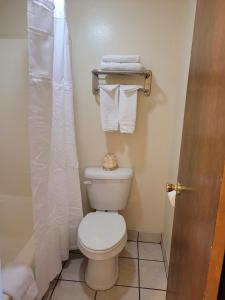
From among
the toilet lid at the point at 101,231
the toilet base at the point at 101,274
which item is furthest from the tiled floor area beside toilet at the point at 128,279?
the toilet lid at the point at 101,231

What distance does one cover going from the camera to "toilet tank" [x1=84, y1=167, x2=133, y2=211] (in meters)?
1.86

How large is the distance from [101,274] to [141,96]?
1.40 m

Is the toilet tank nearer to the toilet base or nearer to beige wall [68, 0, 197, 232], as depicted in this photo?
beige wall [68, 0, 197, 232]

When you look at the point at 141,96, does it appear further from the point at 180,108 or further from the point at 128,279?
the point at 128,279

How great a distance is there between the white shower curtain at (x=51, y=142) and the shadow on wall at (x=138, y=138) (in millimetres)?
414

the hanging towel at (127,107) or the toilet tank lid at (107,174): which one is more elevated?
the hanging towel at (127,107)

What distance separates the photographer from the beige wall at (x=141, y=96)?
1774 millimetres

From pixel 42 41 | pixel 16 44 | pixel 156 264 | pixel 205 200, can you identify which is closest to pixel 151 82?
pixel 42 41

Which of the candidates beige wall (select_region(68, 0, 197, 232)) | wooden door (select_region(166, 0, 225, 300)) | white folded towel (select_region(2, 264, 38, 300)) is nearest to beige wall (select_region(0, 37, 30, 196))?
beige wall (select_region(68, 0, 197, 232))

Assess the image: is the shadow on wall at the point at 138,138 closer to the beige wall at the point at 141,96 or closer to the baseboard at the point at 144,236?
the beige wall at the point at 141,96

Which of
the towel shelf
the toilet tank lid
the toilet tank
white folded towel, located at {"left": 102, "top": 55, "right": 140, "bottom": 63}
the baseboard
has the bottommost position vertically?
the baseboard

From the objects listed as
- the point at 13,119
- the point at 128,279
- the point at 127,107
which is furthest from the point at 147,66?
the point at 128,279

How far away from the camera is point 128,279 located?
1.74m

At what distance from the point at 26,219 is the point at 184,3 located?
211cm
